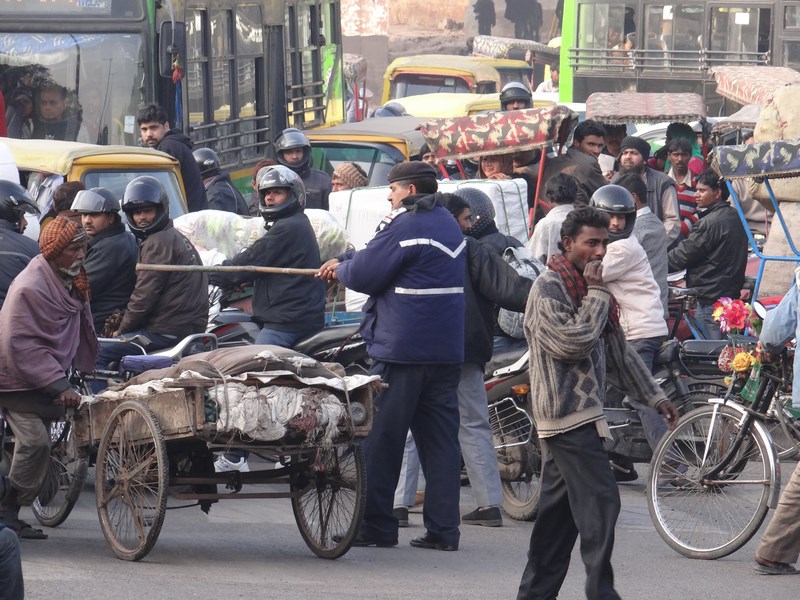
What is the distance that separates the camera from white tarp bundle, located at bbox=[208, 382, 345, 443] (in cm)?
681

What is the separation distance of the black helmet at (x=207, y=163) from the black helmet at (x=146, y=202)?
431 centimetres

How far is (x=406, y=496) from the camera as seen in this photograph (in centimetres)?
844

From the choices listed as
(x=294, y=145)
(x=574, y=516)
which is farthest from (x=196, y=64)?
(x=574, y=516)

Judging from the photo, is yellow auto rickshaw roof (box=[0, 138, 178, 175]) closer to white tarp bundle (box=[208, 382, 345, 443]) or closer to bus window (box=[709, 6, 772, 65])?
white tarp bundle (box=[208, 382, 345, 443])

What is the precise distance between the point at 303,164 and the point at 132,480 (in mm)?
6180

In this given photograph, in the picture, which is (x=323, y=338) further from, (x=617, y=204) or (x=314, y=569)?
(x=314, y=569)

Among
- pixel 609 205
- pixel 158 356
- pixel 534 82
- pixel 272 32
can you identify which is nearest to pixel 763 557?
pixel 609 205

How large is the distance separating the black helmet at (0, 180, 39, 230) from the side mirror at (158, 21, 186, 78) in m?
5.30

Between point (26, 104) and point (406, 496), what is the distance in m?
7.33

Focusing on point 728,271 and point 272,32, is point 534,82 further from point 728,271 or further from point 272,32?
point 728,271

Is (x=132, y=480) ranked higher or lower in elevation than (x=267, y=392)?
lower

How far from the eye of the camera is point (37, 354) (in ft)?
24.3

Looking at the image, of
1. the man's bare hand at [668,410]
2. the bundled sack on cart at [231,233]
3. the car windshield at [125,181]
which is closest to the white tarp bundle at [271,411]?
the man's bare hand at [668,410]

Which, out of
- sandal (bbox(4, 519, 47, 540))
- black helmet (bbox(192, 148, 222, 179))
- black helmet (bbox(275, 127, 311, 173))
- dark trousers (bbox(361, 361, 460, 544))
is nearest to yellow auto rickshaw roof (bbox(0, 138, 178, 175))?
black helmet (bbox(275, 127, 311, 173))
